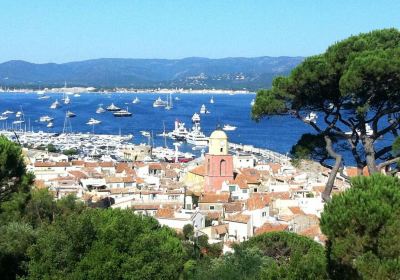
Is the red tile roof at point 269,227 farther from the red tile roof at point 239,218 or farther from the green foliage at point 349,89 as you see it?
the green foliage at point 349,89

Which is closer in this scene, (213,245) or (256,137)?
(213,245)

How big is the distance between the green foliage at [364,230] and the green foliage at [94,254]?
385 cm

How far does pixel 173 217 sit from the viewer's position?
77.5 ft

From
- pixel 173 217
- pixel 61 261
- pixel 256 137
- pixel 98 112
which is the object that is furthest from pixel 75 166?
pixel 98 112

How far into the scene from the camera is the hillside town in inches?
894

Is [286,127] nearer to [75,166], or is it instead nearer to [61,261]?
→ [75,166]

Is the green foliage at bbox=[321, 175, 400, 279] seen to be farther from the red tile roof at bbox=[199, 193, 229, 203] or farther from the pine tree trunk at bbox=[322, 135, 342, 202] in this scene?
the red tile roof at bbox=[199, 193, 229, 203]

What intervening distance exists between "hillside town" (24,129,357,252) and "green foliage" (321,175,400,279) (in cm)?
1165

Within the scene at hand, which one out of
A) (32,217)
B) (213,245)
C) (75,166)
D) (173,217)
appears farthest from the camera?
(75,166)

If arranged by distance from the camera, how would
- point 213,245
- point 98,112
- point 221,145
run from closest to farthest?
1. point 213,245
2. point 221,145
3. point 98,112

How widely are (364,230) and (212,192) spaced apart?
24.1 meters

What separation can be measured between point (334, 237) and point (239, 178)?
25.4 m

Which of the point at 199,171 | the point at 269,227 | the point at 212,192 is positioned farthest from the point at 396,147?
the point at 199,171

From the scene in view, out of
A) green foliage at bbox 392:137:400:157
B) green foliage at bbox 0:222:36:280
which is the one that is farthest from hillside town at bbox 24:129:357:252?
green foliage at bbox 392:137:400:157
